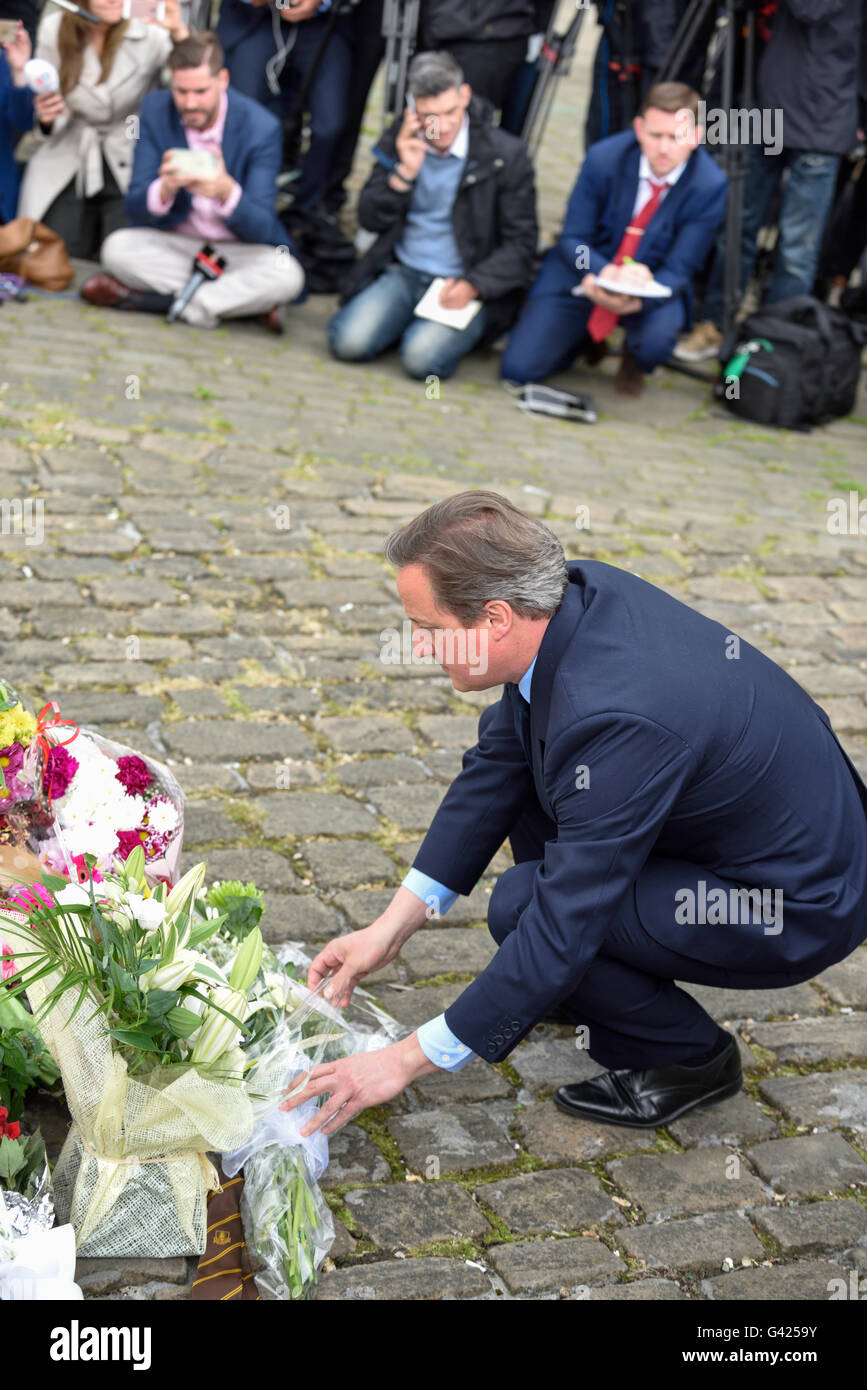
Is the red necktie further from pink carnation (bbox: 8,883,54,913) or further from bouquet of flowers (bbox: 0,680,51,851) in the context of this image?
pink carnation (bbox: 8,883,54,913)

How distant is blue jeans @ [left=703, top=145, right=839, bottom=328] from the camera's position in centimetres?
Result: 790

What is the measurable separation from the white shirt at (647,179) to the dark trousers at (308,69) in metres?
1.93

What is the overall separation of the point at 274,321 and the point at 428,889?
547 centimetres

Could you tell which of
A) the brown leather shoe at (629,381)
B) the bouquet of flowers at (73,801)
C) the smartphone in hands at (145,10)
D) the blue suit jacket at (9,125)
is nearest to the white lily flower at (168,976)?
the bouquet of flowers at (73,801)

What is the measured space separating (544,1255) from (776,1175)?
574 millimetres

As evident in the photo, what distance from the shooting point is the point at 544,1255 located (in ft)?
8.54

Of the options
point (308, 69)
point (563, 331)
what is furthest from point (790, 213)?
point (308, 69)

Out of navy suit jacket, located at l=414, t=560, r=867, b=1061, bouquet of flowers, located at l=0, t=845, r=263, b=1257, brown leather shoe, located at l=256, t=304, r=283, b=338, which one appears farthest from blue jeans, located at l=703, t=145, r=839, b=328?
bouquet of flowers, located at l=0, t=845, r=263, b=1257

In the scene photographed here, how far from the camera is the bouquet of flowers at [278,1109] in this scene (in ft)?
8.07

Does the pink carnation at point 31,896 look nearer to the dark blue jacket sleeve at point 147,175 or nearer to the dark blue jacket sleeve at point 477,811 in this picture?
the dark blue jacket sleeve at point 477,811

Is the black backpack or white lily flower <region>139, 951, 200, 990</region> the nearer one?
white lily flower <region>139, 951, 200, 990</region>

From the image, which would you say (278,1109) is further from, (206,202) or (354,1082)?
(206,202)

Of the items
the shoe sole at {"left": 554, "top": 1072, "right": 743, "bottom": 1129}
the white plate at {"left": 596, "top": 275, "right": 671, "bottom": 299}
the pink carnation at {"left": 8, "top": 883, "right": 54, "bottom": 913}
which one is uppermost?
the white plate at {"left": 596, "top": 275, "right": 671, "bottom": 299}

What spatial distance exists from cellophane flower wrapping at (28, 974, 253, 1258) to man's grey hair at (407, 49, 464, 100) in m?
5.87
